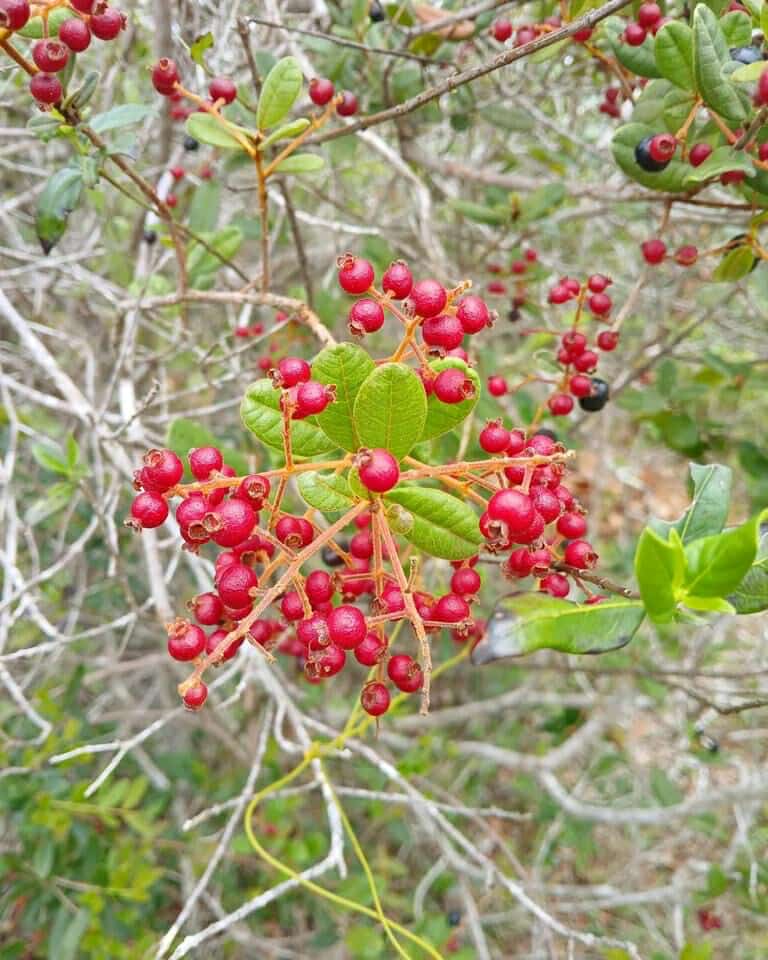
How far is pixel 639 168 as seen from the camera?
71.2 inches

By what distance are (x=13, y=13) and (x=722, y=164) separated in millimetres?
1347

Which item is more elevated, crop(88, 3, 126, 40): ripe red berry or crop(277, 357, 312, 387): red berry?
crop(88, 3, 126, 40): ripe red berry

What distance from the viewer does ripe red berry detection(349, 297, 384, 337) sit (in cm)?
123

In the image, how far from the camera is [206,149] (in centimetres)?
312

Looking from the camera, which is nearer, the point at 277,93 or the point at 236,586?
the point at 236,586

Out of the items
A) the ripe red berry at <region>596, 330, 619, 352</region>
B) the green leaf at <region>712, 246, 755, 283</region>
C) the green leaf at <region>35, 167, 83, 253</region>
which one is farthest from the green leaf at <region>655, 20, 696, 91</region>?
the green leaf at <region>35, 167, 83, 253</region>

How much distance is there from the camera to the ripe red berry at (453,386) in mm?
1191

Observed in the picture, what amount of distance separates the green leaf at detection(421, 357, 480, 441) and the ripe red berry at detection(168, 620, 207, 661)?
48 cm

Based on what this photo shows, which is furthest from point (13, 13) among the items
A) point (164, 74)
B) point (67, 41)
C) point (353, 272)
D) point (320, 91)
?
point (320, 91)

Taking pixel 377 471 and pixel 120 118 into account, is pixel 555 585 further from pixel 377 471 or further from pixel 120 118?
pixel 120 118

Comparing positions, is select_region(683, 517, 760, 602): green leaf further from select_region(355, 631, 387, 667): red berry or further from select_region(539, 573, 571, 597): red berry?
select_region(355, 631, 387, 667): red berry

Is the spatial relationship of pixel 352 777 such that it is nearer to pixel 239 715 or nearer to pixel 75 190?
pixel 239 715

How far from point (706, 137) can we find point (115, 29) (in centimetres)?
134

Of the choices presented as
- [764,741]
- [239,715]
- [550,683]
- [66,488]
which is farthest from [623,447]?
[66,488]
